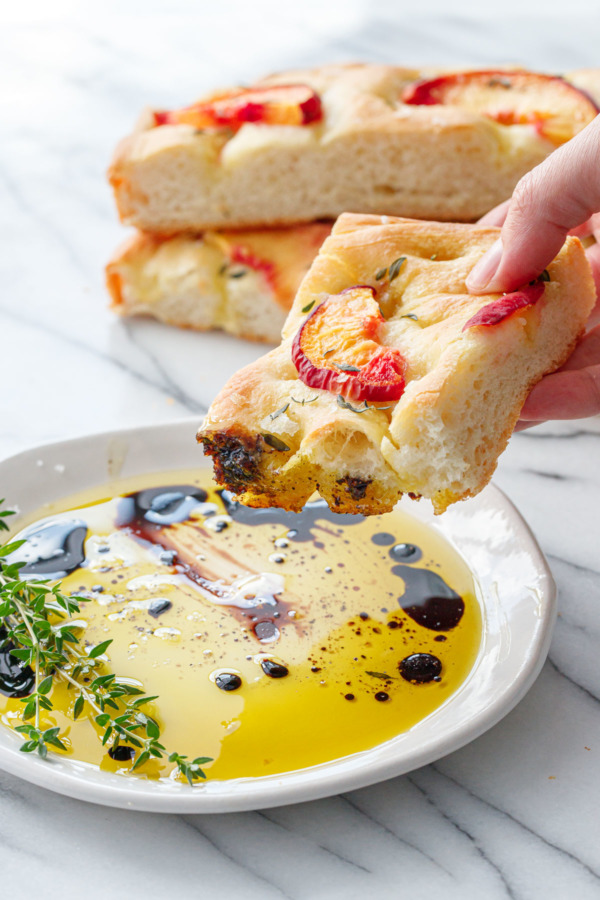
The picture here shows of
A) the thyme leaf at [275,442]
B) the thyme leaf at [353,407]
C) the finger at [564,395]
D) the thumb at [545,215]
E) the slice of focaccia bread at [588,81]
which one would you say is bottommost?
the finger at [564,395]

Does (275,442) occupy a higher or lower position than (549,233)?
lower

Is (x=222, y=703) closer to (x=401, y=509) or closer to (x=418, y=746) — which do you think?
(x=418, y=746)

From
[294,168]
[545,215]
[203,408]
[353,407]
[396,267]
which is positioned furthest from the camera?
[294,168]

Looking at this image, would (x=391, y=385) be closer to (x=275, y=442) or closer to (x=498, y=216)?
(x=275, y=442)

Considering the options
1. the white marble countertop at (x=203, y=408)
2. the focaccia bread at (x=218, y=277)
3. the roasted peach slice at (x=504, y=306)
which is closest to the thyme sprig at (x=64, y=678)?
the white marble countertop at (x=203, y=408)

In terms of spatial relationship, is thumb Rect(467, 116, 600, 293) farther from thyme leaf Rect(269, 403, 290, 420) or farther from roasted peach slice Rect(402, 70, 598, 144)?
roasted peach slice Rect(402, 70, 598, 144)

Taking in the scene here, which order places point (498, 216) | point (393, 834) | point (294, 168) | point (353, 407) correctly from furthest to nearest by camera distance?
point (294, 168) < point (498, 216) < point (353, 407) < point (393, 834)

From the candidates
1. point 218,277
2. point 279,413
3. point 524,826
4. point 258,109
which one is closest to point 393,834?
point 524,826

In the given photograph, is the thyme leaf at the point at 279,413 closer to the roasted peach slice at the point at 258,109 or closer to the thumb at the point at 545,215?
→ the thumb at the point at 545,215
